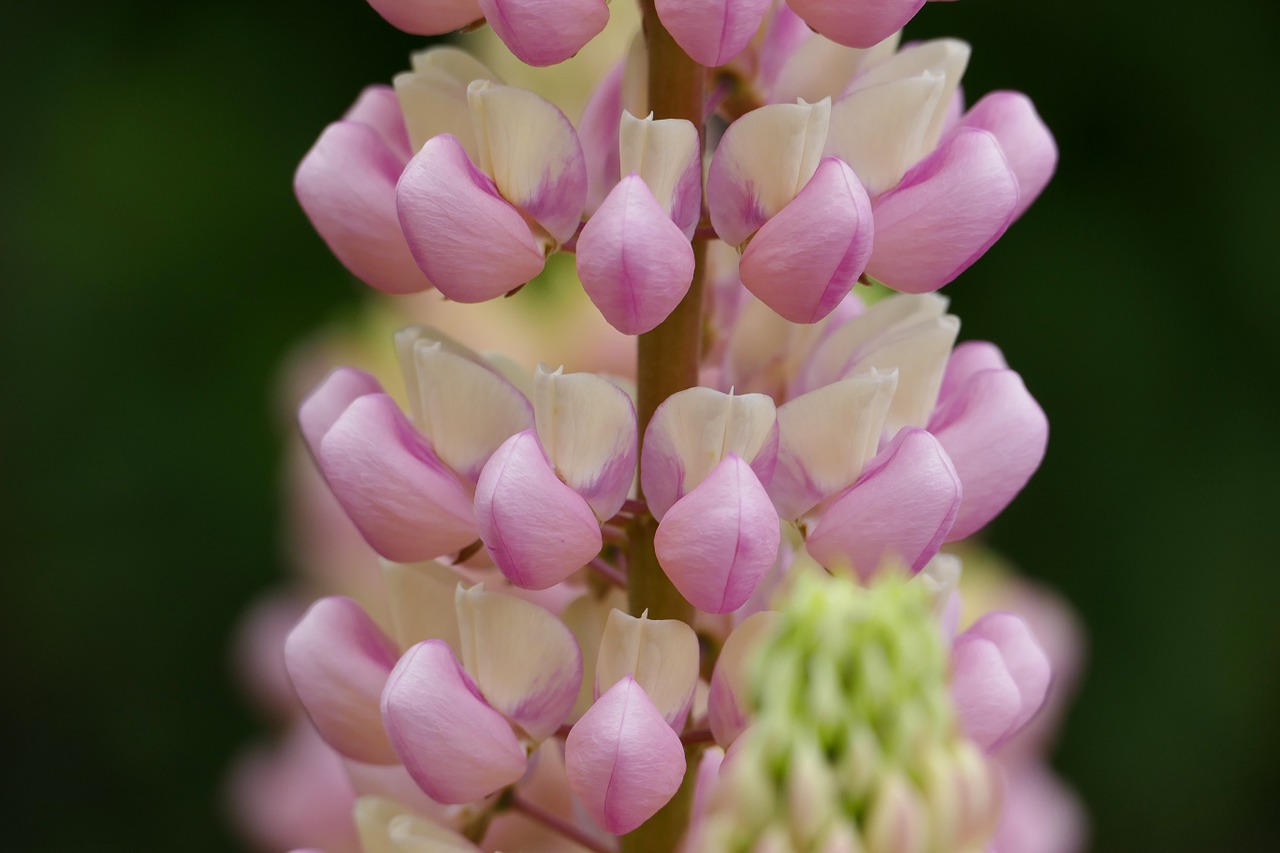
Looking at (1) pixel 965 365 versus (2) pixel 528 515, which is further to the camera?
(1) pixel 965 365

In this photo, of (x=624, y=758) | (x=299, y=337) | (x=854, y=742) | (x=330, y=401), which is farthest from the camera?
(x=299, y=337)

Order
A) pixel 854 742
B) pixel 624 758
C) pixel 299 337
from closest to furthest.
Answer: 1. pixel 854 742
2. pixel 624 758
3. pixel 299 337

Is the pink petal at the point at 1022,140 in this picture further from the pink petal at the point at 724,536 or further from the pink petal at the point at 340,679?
the pink petal at the point at 340,679

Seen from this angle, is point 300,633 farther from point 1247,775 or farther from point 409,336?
point 1247,775

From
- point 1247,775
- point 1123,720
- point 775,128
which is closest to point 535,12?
point 775,128

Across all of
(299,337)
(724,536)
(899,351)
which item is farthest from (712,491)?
(299,337)

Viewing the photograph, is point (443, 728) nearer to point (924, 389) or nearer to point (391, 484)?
point (391, 484)

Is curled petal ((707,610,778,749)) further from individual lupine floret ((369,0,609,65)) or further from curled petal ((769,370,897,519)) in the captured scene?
individual lupine floret ((369,0,609,65))

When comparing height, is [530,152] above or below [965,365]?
above
